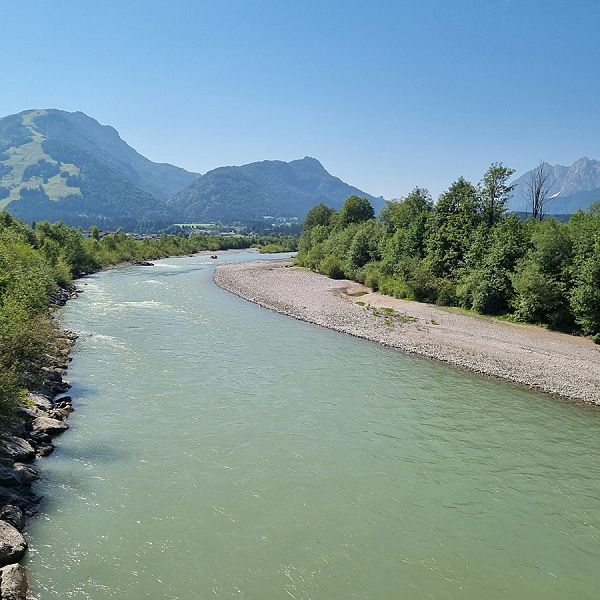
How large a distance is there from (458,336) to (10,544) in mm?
33000

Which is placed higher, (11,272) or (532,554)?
(11,272)

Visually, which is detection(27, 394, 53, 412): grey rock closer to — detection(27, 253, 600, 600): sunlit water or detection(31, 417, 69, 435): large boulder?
detection(31, 417, 69, 435): large boulder

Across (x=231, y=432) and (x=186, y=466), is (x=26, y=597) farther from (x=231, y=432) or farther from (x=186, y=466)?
(x=231, y=432)

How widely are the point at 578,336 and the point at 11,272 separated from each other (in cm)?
4065

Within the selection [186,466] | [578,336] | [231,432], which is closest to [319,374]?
[231,432]

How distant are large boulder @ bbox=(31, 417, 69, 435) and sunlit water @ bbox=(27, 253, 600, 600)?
2.06ft

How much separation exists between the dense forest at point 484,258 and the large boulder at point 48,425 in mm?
36132

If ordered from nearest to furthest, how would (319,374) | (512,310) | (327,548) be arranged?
(327,548), (319,374), (512,310)

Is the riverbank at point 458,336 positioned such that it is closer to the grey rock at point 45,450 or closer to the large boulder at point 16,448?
the grey rock at point 45,450

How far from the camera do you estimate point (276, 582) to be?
12.4 m

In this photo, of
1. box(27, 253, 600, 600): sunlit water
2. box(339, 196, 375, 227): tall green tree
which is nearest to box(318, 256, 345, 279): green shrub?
box(339, 196, 375, 227): tall green tree

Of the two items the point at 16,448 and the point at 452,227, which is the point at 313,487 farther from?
the point at 452,227

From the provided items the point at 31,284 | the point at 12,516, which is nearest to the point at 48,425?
the point at 12,516

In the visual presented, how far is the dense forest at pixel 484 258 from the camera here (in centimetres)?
4050
